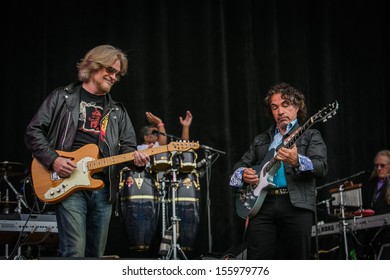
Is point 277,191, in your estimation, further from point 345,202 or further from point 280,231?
point 345,202

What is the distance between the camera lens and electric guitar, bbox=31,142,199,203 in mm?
4566

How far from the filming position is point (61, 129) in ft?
15.4

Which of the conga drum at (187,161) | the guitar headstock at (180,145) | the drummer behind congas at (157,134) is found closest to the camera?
the guitar headstock at (180,145)

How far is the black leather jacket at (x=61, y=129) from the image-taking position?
15.1 feet

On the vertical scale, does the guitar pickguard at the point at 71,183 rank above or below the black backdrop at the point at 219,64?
below

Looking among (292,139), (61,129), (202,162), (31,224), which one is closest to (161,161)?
(202,162)

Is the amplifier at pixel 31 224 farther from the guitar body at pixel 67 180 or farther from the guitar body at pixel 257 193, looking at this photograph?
the guitar body at pixel 257 193

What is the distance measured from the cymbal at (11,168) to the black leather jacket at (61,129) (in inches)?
113

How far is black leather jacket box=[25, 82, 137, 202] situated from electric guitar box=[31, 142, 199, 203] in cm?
9

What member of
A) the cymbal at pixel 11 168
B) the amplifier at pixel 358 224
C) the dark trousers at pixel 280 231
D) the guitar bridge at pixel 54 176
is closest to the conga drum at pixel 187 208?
the amplifier at pixel 358 224

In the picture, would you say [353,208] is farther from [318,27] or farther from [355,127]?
[318,27]

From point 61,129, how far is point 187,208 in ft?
10.4

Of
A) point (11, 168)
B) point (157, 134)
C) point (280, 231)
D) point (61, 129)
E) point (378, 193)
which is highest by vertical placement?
point (157, 134)
